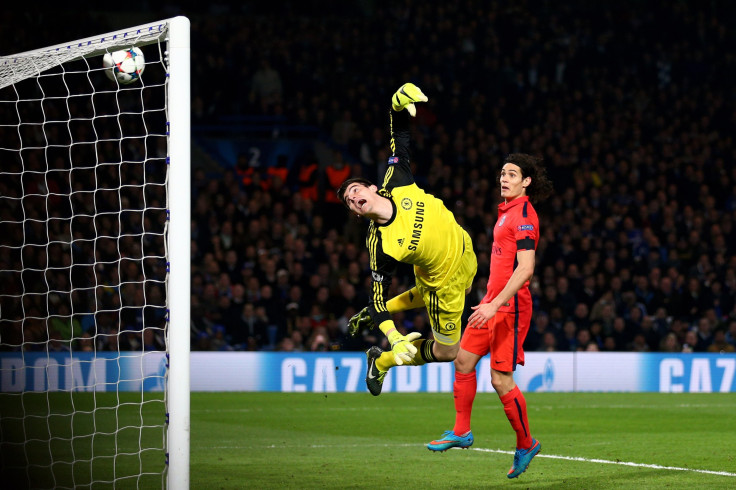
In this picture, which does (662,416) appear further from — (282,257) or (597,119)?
(597,119)

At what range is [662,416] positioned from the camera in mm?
12180

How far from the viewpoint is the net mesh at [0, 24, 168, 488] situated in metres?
8.32

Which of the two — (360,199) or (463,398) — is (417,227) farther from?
(463,398)

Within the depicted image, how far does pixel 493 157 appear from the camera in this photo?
61.9ft

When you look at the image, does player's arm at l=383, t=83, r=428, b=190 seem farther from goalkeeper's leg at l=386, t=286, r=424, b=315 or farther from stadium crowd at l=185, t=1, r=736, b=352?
stadium crowd at l=185, t=1, r=736, b=352

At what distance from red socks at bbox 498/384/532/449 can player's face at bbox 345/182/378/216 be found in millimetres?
1694

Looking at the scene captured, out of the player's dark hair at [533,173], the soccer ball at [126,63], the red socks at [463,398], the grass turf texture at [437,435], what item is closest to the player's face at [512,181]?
the player's dark hair at [533,173]

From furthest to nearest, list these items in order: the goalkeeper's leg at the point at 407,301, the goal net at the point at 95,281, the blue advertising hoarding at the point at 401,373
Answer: the blue advertising hoarding at the point at 401,373 < the goalkeeper's leg at the point at 407,301 < the goal net at the point at 95,281

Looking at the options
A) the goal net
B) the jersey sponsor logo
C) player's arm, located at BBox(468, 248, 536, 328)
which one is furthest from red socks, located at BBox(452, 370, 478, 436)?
the goal net

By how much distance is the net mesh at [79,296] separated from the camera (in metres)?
8.32

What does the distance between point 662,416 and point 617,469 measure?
4750 mm

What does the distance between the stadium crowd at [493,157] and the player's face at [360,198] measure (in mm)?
7767

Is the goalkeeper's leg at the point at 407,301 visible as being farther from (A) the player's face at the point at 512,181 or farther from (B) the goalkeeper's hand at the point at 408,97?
(B) the goalkeeper's hand at the point at 408,97

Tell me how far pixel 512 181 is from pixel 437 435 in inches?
155
